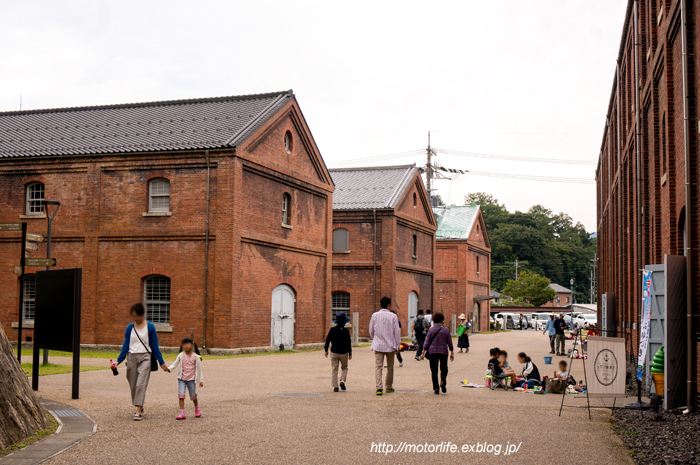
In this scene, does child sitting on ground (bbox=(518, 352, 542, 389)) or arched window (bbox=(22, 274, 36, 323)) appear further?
arched window (bbox=(22, 274, 36, 323))

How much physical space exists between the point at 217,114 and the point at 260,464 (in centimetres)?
2319

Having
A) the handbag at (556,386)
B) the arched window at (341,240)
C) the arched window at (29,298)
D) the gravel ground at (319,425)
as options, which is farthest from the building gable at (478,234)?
the gravel ground at (319,425)

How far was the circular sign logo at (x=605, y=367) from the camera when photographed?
10992 millimetres

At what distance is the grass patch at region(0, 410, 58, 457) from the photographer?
26.1 ft

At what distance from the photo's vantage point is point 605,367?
36.2 ft

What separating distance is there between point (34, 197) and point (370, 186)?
1927cm

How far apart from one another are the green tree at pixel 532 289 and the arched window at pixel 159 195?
69.9m

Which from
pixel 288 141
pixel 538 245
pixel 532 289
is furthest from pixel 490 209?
pixel 288 141

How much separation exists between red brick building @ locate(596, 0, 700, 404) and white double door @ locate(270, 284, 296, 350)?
12.5 m

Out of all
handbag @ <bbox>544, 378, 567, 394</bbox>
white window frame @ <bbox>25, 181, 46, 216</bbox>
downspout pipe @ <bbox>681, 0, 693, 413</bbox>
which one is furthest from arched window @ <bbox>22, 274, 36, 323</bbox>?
downspout pipe @ <bbox>681, 0, 693, 413</bbox>

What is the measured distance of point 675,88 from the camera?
46.7ft

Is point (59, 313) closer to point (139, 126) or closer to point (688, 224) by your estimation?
point (688, 224)

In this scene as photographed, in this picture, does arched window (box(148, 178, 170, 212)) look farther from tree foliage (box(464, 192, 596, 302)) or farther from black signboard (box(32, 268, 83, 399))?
tree foliage (box(464, 192, 596, 302))

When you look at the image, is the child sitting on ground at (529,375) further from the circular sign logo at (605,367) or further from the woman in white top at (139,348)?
the woman in white top at (139,348)
